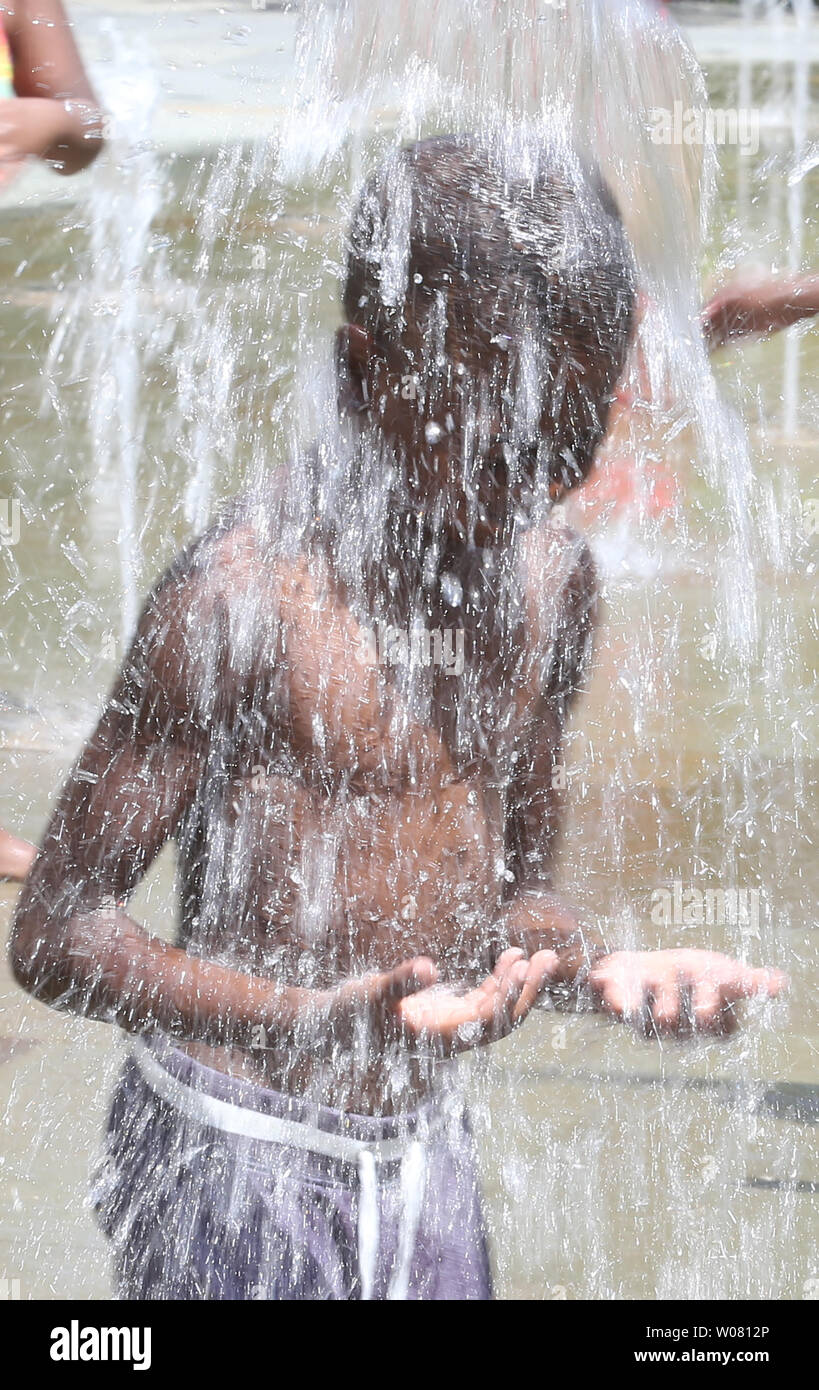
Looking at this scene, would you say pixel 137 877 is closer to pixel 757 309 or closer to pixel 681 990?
pixel 681 990

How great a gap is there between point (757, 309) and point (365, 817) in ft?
4.21

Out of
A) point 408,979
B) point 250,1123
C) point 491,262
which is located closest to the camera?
point 408,979

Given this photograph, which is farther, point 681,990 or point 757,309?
point 757,309

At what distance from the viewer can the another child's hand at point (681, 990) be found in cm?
153

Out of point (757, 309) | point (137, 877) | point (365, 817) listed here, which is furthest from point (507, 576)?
point (757, 309)

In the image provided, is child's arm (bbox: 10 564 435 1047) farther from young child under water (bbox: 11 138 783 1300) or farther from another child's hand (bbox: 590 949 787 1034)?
another child's hand (bbox: 590 949 787 1034)

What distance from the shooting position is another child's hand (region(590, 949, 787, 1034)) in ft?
5.02

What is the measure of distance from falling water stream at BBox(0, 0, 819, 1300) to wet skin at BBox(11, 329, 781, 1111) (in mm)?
35

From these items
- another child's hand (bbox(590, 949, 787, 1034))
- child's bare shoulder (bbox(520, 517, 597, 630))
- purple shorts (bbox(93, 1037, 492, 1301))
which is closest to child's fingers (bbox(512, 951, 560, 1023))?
another child's hand (bbox(590, 949, 787, 1034))

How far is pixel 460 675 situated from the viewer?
180 cm

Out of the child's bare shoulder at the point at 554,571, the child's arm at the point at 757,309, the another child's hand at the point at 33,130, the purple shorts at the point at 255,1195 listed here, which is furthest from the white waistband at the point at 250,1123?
the child's arm at the point at 757,309

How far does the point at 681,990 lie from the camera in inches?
60.6

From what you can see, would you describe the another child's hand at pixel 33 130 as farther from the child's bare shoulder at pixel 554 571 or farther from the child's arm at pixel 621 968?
the child's arm at pixel 621 968
